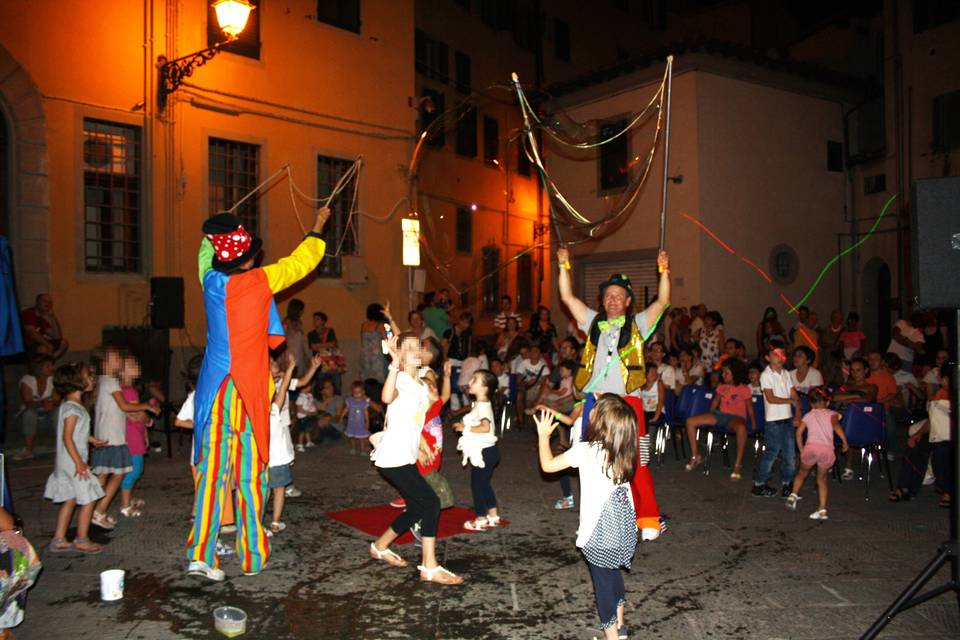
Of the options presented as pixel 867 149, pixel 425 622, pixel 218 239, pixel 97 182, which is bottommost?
pixel 425 622

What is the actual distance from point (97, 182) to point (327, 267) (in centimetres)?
433

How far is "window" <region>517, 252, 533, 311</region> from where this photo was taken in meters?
22.5

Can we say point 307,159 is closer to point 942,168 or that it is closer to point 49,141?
point 49,141

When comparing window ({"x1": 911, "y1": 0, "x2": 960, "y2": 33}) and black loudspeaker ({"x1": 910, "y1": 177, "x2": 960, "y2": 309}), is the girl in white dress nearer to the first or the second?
black loudspeaker ({"x1": 910, "y1": 177, "x2": 960, "y2": 309})

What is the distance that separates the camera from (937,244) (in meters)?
4.47

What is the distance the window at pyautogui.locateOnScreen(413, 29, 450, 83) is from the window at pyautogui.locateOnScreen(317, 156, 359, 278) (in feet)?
24.4

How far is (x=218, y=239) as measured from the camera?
5.42 meters

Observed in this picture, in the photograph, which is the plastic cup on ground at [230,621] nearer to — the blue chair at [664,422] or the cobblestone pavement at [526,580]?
the cobblestone pavement at [526,580]

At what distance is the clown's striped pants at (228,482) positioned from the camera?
210 inches

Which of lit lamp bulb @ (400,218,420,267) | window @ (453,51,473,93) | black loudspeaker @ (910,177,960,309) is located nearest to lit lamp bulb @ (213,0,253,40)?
lit lamp bulb @ (400,218,420,267)

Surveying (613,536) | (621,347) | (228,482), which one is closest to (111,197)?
(228,482)

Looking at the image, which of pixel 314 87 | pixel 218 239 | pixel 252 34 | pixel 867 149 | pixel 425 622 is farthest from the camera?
Result: pixel 867 149

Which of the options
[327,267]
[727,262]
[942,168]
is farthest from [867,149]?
[327,267]

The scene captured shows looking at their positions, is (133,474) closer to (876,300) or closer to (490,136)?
(490,136)
